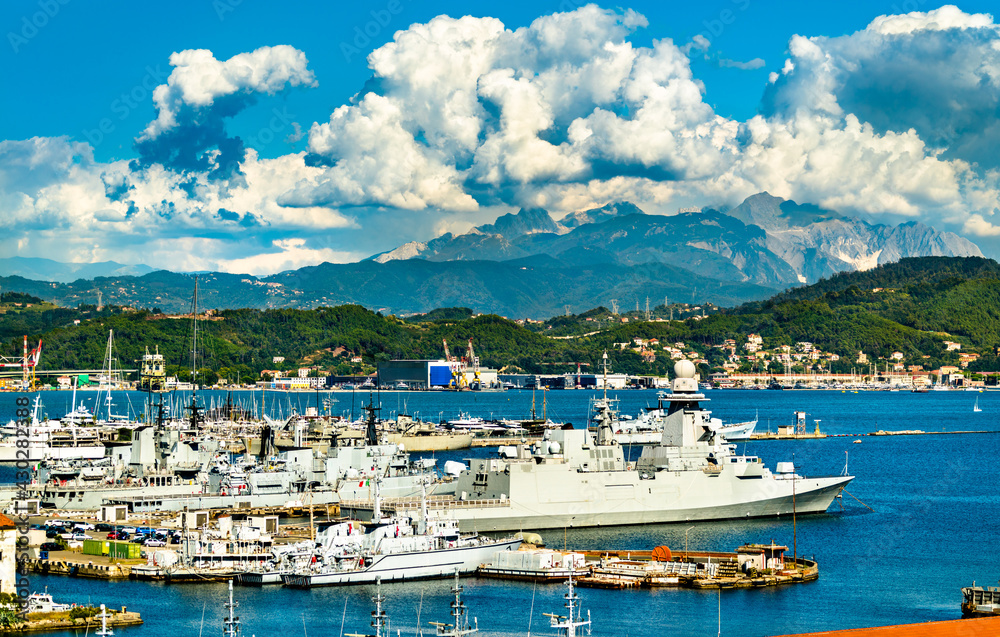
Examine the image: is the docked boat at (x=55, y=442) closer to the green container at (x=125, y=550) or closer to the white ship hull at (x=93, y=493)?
the white ship hull at (x=93, y=493)

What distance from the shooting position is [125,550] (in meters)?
41.8

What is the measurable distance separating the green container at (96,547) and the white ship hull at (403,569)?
8577 mm

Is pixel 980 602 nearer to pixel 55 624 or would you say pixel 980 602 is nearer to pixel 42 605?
pixel 55 624

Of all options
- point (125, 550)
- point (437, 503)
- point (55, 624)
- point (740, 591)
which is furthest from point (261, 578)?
point (740, 591)

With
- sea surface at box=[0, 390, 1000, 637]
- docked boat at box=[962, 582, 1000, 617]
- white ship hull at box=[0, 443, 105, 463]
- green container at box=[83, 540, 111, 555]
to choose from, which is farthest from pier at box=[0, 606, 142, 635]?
white ship hull at box=[0, 443, 105, 463]

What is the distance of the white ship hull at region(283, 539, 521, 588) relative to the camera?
37.8 meters

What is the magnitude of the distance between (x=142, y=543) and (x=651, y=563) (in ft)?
63.4

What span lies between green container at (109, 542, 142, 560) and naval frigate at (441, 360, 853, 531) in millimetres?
12505

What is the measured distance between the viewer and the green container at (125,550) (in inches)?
1633

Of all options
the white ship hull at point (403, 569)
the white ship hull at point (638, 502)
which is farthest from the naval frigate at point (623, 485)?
the white ship hull at point (403, 569)

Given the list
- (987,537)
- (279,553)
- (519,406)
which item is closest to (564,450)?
(279,553)

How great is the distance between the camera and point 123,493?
54625 millimetres

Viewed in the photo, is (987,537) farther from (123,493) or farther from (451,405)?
(451,405)

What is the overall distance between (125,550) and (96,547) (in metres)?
1.57
